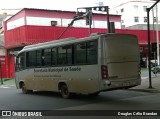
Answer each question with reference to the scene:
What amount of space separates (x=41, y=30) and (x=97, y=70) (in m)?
26.3

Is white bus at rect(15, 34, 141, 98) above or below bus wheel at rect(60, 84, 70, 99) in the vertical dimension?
above

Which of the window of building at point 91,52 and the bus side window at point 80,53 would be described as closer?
the window of building at point 91,52

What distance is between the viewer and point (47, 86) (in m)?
20.5

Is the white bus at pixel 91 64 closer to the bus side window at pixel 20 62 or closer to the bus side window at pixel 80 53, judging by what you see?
the bus side window at pixel 80 53

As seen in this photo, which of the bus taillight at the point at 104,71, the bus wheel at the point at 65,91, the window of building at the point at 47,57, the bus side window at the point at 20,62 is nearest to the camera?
the bus taillight at the point at 104,71

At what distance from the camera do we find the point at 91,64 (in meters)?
16.6

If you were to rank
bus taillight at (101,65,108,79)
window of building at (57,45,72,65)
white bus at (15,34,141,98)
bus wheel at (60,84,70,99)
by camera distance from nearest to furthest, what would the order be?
bus taillight at (101,65,108,79), white bus at (15,34,141,98), window of building at (57,45,72,65), bus wheel at (60,84,70,99)

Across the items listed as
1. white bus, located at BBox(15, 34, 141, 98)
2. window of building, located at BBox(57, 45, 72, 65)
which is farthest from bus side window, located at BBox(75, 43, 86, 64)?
window of building, located at BBox(57, 45, 72, 65)

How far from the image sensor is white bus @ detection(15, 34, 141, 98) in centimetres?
1608

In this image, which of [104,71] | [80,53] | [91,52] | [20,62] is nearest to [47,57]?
[80,53]

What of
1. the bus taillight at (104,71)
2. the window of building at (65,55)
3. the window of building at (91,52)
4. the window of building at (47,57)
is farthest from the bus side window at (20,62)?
the bus taillight at (104,71)

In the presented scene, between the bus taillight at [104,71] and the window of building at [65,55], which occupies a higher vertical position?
the window of building at [65,55]

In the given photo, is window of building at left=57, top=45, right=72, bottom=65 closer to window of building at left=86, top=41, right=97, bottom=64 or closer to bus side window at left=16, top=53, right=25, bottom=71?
window of building at left=86, top=41, right=97, bottom=64

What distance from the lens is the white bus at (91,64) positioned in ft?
52.7
